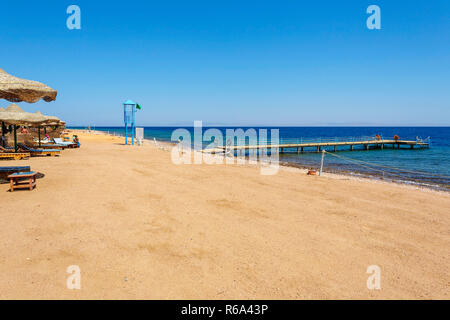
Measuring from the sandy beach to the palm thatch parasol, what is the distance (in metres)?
2.81

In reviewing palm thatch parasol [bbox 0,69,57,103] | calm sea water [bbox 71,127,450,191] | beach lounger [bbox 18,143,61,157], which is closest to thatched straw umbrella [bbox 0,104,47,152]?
beach lounger [bbox 18,143,61,157]

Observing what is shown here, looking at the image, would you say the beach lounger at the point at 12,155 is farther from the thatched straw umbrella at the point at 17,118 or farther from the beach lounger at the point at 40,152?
the thatched straw umbrella at the point at 17,118

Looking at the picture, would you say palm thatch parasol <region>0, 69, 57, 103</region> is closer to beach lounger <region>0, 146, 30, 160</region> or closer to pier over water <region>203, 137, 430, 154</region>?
beach lounger <region>0, 146, 30, 160</region>

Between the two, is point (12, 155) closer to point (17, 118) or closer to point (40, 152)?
point (40, 152)

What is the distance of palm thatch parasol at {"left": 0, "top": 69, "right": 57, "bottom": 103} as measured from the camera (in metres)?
6.10

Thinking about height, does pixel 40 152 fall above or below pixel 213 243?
above

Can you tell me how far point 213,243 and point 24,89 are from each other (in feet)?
20.5

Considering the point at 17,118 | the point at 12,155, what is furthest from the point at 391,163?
the point at 12,155

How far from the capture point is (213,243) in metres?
4.84

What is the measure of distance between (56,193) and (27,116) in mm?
7463

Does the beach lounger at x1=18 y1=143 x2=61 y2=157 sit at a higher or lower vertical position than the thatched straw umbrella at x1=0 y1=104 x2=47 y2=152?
lower

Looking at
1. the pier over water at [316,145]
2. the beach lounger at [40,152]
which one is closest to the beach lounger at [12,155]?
the beach lounger at [40,152]

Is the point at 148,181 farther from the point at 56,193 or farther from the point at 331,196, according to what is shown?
the point at 331,196
